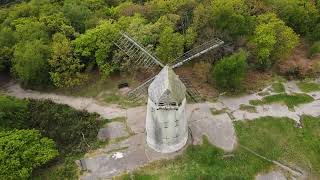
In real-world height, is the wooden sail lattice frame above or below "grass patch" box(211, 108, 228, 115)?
above

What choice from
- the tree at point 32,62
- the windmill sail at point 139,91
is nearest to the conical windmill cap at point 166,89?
the windmill sail at point 139,91

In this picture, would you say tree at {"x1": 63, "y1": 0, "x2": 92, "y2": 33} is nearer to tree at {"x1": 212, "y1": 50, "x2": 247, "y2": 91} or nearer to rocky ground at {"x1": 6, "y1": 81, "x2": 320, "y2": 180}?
rocky ground at {"x1": 6, "y1": 81, "x2": 320, "y2": 180}

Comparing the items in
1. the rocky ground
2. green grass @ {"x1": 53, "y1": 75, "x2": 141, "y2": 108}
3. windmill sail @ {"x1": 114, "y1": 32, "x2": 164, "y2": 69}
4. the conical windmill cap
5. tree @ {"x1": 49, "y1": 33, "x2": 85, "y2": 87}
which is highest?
the conical windmill cap

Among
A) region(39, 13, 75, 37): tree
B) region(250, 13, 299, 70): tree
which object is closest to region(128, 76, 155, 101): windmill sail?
region(39, 13, 75, 37): tree

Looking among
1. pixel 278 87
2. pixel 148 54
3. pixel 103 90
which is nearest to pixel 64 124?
pixel 103 90

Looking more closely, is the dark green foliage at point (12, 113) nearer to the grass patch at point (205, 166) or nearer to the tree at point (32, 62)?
the tree at point (32, 62)

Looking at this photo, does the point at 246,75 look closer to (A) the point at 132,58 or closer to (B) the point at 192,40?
(B) the point at 192,40
